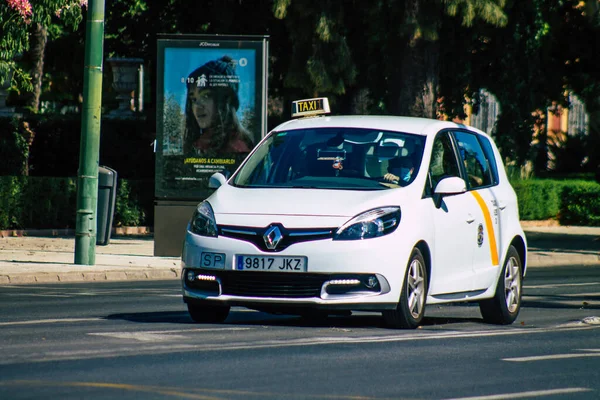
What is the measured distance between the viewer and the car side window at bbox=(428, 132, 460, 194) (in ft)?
37.6

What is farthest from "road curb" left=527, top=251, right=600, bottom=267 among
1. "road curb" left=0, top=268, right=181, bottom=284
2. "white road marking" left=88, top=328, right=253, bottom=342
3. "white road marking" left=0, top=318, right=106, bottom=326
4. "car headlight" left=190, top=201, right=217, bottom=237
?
"white road marking" left=88, top=328, right=253, bottom=342

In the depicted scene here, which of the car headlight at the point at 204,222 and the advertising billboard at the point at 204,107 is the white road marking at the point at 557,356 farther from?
the advertising billboard at the point at 204,107

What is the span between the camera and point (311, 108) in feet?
44.6

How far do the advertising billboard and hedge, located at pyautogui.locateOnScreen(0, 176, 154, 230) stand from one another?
5.70m

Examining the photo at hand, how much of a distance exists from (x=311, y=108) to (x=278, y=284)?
357 cm

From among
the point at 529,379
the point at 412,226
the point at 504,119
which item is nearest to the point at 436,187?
the point at 412,226

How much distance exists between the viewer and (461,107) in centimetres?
3484

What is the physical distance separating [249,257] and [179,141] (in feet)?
34.5

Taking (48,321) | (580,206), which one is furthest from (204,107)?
(580,206)

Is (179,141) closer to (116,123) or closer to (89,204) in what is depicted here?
(89,204)

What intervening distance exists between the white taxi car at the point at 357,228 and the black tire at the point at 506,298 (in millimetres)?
12

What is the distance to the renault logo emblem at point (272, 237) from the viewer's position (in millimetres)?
10312

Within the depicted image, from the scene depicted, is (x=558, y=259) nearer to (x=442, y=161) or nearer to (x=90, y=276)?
(x=90, y=276)

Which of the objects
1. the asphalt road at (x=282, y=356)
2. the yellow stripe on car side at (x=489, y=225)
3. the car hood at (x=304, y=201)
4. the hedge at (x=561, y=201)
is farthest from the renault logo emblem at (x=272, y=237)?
the hedge at (x=561, y=201)
